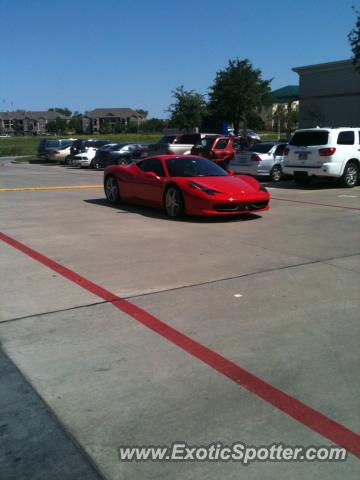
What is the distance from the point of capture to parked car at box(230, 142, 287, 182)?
59.2 ft

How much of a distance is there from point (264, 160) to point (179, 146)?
795 centimetres

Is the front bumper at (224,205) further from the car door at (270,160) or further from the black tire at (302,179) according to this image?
the car door at (270,160)

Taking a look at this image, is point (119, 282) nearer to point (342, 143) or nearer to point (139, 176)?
point (139, 176)

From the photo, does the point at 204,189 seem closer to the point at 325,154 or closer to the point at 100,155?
the point at 325,154

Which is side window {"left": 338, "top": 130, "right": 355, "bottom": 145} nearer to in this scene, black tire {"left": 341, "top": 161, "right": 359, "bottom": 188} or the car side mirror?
black tire {"left": 341, "top": 161, "right": 359, "bottom": 188}

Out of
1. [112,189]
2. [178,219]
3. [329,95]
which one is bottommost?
[178,219]

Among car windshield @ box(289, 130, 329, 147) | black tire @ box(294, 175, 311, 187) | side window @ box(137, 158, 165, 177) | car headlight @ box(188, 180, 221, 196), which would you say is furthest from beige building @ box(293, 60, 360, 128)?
car headlight @ box(188, 180, 221, 196)

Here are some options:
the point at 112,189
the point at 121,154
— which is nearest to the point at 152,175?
the point at 112,189

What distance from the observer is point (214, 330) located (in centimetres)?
Answer: 441

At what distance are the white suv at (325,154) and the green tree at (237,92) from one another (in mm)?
32319

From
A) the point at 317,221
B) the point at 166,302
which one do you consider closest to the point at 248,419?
the point at 166,302

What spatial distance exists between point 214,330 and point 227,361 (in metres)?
0.59

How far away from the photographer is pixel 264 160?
18.0 m

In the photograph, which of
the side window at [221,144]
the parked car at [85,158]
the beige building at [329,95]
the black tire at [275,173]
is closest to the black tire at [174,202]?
the black tire at [275,173]
